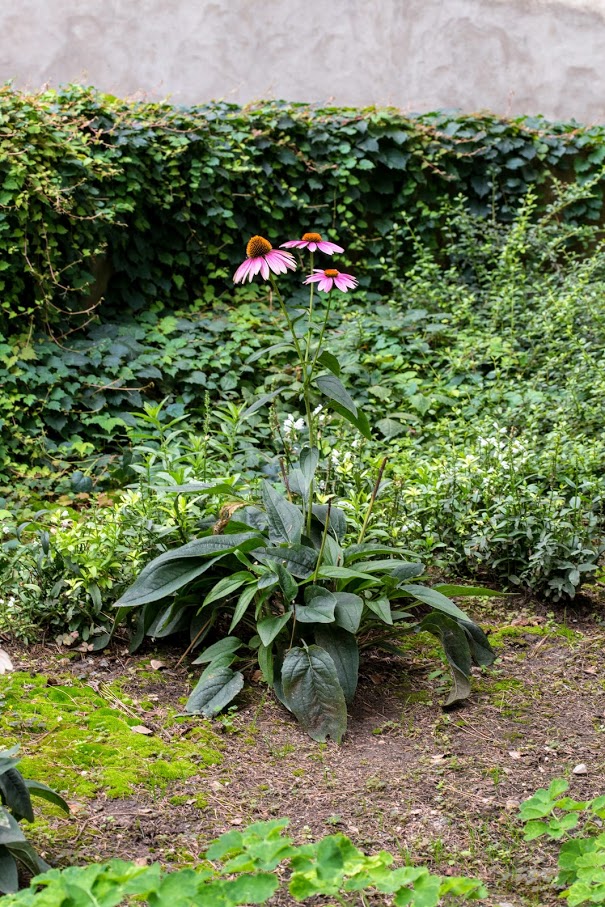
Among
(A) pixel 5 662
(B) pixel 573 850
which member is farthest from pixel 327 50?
(B) pixel 573 850

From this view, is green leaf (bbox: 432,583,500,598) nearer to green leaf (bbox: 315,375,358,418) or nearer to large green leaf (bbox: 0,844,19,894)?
green leaf (bbox: 315,375,358,418)

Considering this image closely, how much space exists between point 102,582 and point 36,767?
1.08m

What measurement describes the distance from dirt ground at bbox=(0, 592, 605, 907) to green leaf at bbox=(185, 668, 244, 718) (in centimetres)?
5

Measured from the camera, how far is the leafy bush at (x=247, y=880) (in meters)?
1.61

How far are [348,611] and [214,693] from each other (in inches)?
23.4

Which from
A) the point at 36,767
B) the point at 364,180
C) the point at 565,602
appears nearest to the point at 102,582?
the point at 36,767

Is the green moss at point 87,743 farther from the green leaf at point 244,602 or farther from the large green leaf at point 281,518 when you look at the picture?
the large green leaf at point 281,518

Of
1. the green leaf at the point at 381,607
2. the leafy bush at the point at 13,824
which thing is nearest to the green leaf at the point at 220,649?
the green leaf at the point at 381,607

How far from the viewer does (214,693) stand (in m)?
3.33

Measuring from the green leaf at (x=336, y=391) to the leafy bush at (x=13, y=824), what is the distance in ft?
5.34

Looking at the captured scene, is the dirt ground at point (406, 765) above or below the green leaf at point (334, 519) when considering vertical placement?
below

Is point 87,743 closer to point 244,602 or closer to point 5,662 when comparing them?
point 5,662

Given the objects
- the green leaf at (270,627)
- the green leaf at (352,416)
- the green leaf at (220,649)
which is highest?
the green leaf at (352,416)

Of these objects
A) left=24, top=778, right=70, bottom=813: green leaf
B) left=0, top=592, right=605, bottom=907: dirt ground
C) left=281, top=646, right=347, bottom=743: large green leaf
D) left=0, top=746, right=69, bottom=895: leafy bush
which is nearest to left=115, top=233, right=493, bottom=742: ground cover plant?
left=281, top=646, right=347, bottom=743: large green leaf
